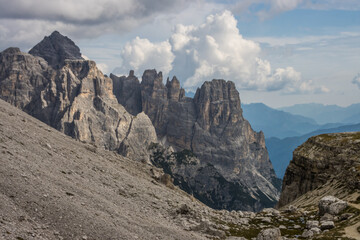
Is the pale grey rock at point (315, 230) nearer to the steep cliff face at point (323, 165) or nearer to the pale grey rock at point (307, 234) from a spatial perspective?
the pale grey rock at point (307, 234)

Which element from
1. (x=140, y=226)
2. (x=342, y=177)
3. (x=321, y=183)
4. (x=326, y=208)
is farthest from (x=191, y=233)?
(x=321, y=183)

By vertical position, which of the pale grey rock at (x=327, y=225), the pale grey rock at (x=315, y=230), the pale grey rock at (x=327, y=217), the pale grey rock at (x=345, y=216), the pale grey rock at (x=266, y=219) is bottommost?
the pale grey rock at (x=266, y=219)

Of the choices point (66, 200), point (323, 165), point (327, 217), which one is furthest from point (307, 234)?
point (323, 165)

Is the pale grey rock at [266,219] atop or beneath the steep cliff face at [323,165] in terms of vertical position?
beneath

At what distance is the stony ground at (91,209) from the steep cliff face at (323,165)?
48.4ft

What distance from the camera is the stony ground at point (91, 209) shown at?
97.9 feet

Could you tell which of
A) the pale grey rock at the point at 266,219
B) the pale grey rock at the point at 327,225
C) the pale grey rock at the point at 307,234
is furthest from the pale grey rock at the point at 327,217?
the pale grey rock at the point at 266,219

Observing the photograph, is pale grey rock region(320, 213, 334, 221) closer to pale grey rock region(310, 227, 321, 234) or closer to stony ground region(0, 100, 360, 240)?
stony ground region(0, 100, 360, 240)

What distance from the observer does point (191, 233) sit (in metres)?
42.4

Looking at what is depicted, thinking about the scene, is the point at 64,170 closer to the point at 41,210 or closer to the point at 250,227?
the point at 41,210

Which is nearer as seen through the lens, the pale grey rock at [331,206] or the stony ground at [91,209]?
the stony ground at [91,209]

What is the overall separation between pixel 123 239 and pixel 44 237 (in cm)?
775

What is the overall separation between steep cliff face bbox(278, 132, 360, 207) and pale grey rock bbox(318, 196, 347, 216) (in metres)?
14.7

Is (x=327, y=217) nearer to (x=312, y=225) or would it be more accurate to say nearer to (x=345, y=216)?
(x=345, y=216)
